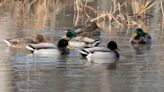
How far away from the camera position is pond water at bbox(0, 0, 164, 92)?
1146cm

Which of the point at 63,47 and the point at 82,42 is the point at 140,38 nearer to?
the point at 82,42

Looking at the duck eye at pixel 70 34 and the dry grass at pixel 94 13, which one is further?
the dry grass at pixel 94 13

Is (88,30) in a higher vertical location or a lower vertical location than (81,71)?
lower

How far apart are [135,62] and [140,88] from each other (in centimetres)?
338

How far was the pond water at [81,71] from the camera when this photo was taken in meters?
11.5

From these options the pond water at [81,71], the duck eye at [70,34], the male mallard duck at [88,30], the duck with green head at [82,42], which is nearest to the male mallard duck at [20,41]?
the pond water at [81,71]

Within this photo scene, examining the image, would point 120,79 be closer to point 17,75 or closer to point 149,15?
point 17,75

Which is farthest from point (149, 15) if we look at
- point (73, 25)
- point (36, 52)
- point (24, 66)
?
point (24, 66)

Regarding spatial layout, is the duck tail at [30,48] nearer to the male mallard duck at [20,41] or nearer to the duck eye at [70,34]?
the male mallard duck at [20,41]

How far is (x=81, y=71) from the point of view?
1330 cm

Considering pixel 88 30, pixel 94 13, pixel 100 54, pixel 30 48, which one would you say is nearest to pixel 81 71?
pixel 100 54

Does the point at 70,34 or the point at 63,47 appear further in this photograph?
the point at 70,34

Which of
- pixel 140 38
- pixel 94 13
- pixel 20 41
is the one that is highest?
pixel 20 41

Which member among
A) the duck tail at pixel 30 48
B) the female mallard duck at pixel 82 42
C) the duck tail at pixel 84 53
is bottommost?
the female mallard duck at pixel 82 42
